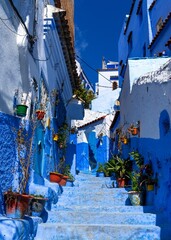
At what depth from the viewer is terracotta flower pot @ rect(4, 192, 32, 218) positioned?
5188mm

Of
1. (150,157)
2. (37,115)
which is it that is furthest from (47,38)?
(150,157)

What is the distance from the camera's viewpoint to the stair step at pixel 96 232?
5.55m

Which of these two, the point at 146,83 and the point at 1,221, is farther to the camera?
the point at 146,83

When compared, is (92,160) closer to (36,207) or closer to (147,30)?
(147,30)

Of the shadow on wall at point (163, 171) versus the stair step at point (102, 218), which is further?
the stair step at point (102, 218)

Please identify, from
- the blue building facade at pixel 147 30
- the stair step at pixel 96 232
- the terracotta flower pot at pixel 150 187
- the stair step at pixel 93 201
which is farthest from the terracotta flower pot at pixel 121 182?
the blue building facade at pixel 147 30

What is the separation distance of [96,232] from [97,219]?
2.52ft

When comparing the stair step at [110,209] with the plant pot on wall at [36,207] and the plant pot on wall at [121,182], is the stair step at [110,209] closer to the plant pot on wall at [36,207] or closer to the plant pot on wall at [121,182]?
the plant pot on wall at [36,207]

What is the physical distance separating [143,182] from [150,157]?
68 centimetres

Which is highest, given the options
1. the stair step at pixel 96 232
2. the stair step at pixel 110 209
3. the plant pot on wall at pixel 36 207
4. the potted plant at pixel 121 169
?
the potted plant at pixel 121 169

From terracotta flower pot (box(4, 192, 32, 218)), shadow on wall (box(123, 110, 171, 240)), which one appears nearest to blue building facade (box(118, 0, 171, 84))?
shadow on wall (box(123, 110, 171, 240))

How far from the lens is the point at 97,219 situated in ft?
21.1

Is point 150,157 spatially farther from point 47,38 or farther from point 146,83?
point 47,38

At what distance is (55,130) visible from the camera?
10.7 m
